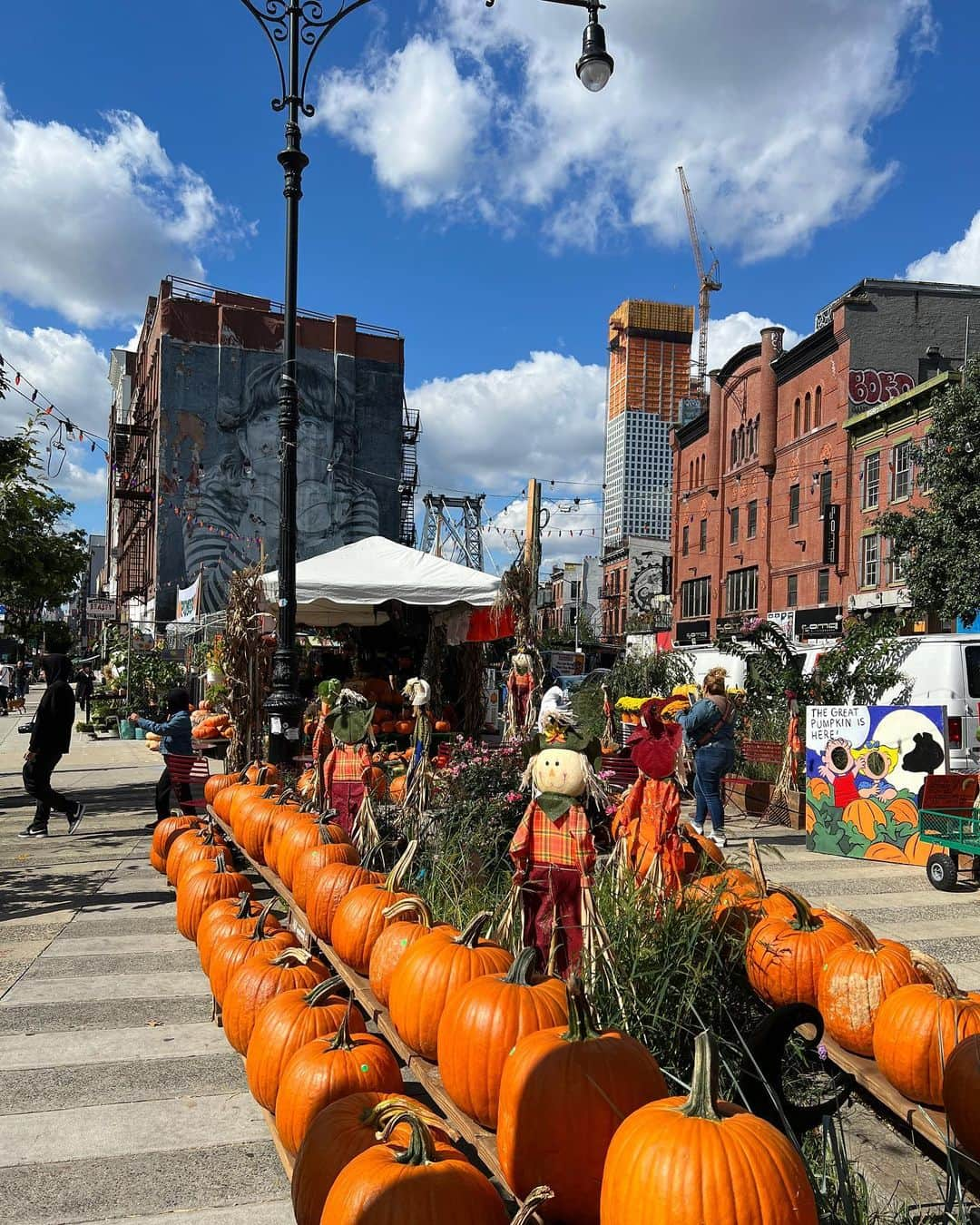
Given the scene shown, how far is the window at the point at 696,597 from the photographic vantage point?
47125 mm

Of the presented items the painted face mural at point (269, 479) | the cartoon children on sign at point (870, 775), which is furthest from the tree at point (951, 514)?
the painted face mural at point (269, 479)

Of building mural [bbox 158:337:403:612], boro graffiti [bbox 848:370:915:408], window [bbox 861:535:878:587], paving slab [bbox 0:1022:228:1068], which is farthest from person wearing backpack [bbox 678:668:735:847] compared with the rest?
building mural [bbox 158:337:403:612]

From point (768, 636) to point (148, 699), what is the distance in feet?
48.4

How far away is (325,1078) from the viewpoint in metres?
2.92

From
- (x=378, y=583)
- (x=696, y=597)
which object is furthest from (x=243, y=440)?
(x=378, y=583)

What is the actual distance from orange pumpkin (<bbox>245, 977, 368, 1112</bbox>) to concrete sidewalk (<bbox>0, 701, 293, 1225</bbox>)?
253 millimetres

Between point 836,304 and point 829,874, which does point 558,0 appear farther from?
point 836,304

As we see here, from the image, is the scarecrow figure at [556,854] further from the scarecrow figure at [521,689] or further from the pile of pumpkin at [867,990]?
the scarecrow figure at [521,689]

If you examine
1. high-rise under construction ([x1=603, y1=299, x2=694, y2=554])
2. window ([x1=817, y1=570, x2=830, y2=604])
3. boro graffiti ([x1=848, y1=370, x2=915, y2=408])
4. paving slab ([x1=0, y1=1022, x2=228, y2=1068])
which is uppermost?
high-rise under construction ([x1=603, y1=299, x2=694, y2=554])

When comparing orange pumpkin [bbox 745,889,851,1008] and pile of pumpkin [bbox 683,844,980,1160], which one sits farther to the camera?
orange pumpkin [bbox 745,889,851,1008]

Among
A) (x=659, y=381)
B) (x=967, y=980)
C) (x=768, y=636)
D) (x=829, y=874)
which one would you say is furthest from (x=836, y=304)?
(x=659, y=381)

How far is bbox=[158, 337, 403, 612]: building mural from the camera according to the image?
4053cm

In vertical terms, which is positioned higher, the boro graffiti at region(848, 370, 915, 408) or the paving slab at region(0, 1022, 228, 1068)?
the boro graffiti at region(848, 370, 915, 408)

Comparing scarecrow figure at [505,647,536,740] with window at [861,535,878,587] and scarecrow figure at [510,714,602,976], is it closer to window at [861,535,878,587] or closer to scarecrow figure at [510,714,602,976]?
scarecrow figure at [510,714,602,976]
